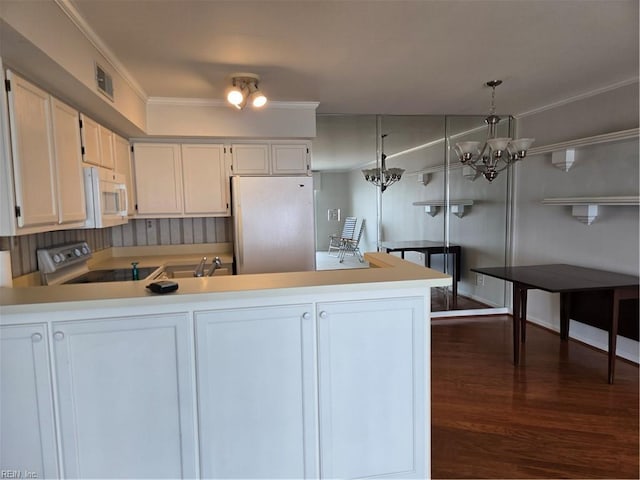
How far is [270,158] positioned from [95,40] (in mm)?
1785

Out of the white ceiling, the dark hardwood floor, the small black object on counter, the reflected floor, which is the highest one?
the white ceiling

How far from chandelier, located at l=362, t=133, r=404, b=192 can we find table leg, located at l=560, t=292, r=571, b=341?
2019mm

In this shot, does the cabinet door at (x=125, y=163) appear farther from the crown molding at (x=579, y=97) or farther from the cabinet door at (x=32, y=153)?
the crown molding at (x=579, y=97)

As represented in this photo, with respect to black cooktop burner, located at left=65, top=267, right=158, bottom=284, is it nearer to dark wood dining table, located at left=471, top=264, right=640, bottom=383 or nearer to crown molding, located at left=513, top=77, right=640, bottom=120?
dark wood dining table, located at left=471, top=264, right=640, bottom=383

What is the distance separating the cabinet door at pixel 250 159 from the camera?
368cm

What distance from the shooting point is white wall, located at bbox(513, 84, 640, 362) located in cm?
311

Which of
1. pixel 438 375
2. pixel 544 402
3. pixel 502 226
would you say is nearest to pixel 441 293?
pixel 502 226

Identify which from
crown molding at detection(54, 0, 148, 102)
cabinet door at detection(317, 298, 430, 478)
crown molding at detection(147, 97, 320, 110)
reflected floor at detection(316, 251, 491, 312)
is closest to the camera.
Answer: cabinet door at detection(317, 298, 430, 478)

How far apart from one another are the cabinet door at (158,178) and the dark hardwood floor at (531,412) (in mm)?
2856

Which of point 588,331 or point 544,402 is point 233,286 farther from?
point 588,331

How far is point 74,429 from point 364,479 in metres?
1.21

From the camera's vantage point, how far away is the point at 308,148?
377cm

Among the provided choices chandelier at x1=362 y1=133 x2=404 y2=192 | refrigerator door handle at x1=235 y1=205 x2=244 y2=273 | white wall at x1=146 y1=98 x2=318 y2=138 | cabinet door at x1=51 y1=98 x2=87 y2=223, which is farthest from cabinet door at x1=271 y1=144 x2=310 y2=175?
cabinet door at x1=51 y1=98 x2=87 y2=223

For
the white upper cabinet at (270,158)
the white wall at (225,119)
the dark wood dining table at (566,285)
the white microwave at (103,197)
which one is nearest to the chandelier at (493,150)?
the dark wood dining table at (566,285)
